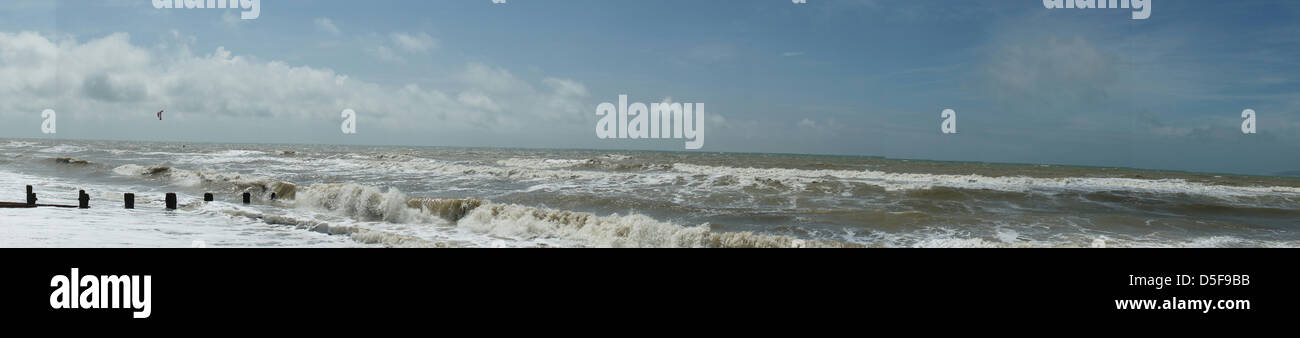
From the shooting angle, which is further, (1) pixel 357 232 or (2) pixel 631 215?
(2) pixel 631 215

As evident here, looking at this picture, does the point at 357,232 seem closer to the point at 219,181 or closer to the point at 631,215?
the point at 631,215

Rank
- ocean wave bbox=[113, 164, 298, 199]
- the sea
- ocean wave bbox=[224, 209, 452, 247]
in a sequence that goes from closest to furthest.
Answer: ocean wave bbox=[224, 209, 452, 247], the sea, ocean wave bbox=[113, 164, 298, 199]

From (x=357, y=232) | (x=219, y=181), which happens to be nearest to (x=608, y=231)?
(x=357, y=232)

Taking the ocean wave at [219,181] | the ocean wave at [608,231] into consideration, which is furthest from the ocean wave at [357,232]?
the ocean wave at [219,181]

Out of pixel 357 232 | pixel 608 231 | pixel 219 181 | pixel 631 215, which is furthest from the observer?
pixel 219 181

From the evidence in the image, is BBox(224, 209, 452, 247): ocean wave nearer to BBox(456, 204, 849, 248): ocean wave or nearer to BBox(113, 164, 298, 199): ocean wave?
BBox(456, 204, 849, 248): ocean wave

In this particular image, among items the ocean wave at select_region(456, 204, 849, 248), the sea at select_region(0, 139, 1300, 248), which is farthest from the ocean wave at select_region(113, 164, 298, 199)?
the ocean wave at select_region(456, 204, 849, 248)

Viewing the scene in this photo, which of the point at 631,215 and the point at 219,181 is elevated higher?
the point at 219,181

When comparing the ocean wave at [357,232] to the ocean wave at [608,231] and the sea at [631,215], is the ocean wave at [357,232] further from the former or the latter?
the ocean wave at [608,231]

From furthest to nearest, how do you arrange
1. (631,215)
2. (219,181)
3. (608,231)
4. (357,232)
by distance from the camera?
1. (219,181)
2. (631,215)
3. (608,231)
4. (357,232)

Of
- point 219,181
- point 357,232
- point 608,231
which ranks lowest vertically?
point 608,231
